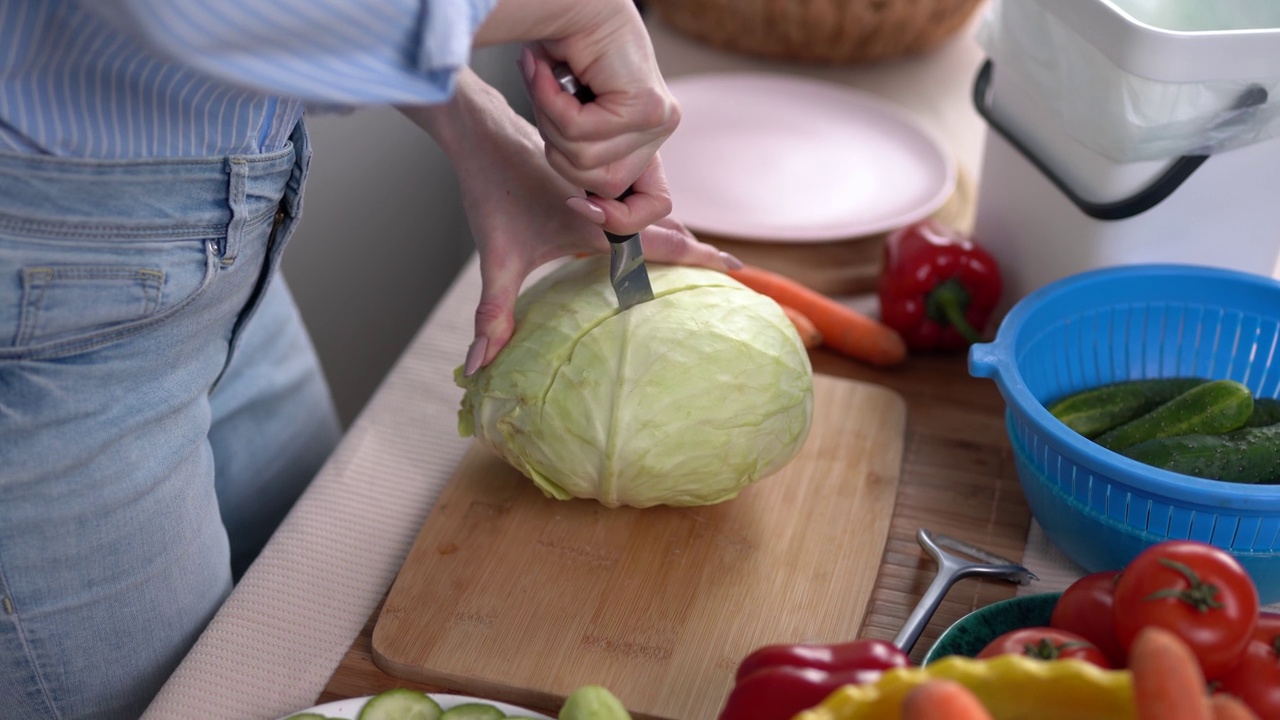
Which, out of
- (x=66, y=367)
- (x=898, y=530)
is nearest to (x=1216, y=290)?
(x=898, y=530)

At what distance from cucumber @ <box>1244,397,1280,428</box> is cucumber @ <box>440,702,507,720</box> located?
933 mm

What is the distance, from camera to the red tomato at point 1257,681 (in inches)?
35.5

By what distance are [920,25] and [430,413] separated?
4.79 feet

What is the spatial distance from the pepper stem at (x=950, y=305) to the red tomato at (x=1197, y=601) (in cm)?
74

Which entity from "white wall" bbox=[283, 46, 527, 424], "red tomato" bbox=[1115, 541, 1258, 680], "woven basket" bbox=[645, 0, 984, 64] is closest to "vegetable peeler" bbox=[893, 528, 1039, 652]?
"red tomato" bbox=[1115, 541, 1258, 680]

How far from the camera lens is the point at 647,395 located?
127 centimetres

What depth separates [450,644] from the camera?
1.21m

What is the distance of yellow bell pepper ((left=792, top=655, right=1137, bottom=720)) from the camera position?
0.78m

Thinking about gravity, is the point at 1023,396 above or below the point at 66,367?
below

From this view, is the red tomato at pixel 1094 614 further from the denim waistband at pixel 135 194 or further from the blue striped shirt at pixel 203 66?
the denim waistband at pixel 135 194

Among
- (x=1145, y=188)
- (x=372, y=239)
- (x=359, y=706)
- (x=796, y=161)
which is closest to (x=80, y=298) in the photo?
(x=359, y=706)

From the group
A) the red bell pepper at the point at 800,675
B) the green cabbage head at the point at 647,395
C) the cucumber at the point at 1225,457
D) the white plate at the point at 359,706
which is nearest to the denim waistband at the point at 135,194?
the green cabbage head at the point at 647,395

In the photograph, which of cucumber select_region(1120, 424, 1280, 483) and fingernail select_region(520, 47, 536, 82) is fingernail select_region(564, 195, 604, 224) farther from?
cucumber select_region(1120, 424, 1280, 483)

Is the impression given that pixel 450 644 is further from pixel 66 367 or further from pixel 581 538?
pixel 66 367
